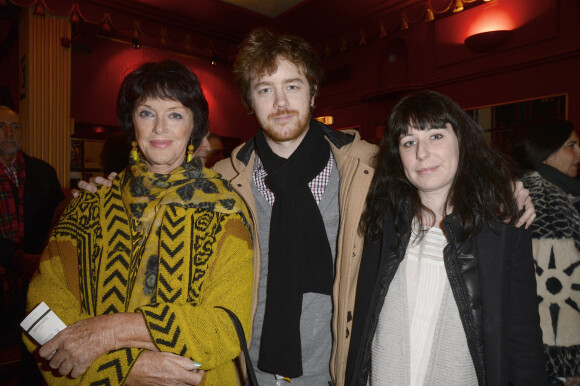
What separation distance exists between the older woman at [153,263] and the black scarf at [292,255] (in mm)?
247

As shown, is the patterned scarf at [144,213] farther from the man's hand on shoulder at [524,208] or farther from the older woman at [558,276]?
the older woman at [558,276]

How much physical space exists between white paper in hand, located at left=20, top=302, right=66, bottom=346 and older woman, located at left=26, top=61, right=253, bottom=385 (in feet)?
0.08

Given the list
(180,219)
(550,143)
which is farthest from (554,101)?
(180,219)

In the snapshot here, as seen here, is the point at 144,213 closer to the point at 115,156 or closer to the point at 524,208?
the point at 115,156

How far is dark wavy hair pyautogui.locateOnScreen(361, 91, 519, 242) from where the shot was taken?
130 cm

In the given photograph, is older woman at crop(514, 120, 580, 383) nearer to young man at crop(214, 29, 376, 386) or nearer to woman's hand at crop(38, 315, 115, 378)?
young man at crop(214, 29, 376, 386)

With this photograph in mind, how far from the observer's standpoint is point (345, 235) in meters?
1.44

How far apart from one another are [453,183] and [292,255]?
0.75 metres

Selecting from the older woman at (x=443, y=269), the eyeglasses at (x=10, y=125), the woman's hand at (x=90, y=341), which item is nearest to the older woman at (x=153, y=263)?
the woman's hand at (x=90, y=341)

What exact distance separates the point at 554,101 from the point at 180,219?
18.2ft

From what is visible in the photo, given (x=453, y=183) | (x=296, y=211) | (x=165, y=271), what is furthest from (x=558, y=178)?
(x=165, y=271)

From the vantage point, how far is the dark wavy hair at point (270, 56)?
1663mm

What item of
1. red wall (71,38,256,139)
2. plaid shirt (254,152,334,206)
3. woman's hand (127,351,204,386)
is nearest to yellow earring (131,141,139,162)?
plaid shirt (254,152,334,206)

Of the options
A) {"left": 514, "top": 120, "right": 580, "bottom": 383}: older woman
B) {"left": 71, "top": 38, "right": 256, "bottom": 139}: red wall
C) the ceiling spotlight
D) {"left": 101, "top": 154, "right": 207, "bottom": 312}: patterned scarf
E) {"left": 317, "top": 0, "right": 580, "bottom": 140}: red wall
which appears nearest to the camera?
{"left": 101, "top": 154, "right": 207, "bottom": 312}: patterned scarf
